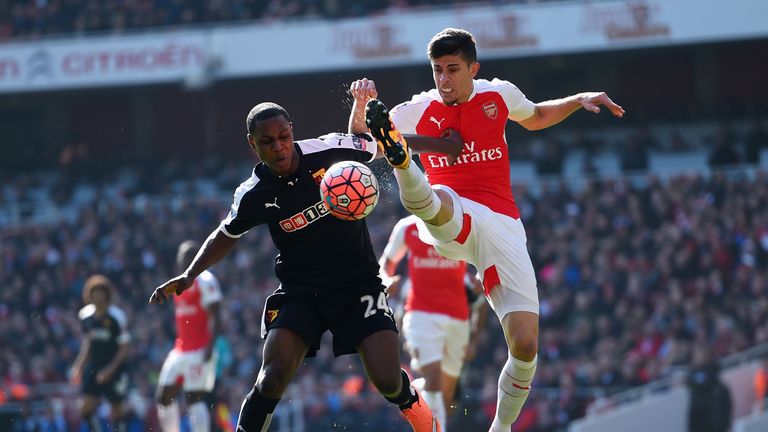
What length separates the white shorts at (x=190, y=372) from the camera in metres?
12.6

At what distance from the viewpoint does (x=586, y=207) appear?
72.0ft

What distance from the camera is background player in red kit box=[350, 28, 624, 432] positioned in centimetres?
788

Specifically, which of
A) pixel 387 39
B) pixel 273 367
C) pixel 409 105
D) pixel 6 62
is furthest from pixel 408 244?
pixel 6 62

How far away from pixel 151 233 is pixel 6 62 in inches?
300

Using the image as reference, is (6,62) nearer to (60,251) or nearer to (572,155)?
(60,251)

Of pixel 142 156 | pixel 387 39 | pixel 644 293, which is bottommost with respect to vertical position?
pixel 644 293

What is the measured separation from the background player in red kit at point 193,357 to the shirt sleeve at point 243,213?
490 cm

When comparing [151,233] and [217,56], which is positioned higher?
[217,56]

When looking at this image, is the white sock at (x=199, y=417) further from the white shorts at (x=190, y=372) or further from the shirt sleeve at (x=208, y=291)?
the shirt sleeve at (x=208, y=291)

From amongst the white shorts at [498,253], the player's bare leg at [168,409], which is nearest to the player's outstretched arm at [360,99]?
the white shorts at [498,253]

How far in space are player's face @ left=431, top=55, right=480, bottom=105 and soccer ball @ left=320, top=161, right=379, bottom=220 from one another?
1067mm

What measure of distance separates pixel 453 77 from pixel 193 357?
5.81m

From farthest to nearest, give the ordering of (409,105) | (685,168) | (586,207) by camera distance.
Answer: (685,168), (586,207), (409,105)

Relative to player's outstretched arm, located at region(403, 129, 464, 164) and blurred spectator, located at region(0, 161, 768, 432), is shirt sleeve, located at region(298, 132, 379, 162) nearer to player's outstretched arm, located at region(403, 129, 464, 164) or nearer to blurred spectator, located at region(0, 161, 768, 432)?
player's outstretched arm, located at region(403, 129, 464, 164)
